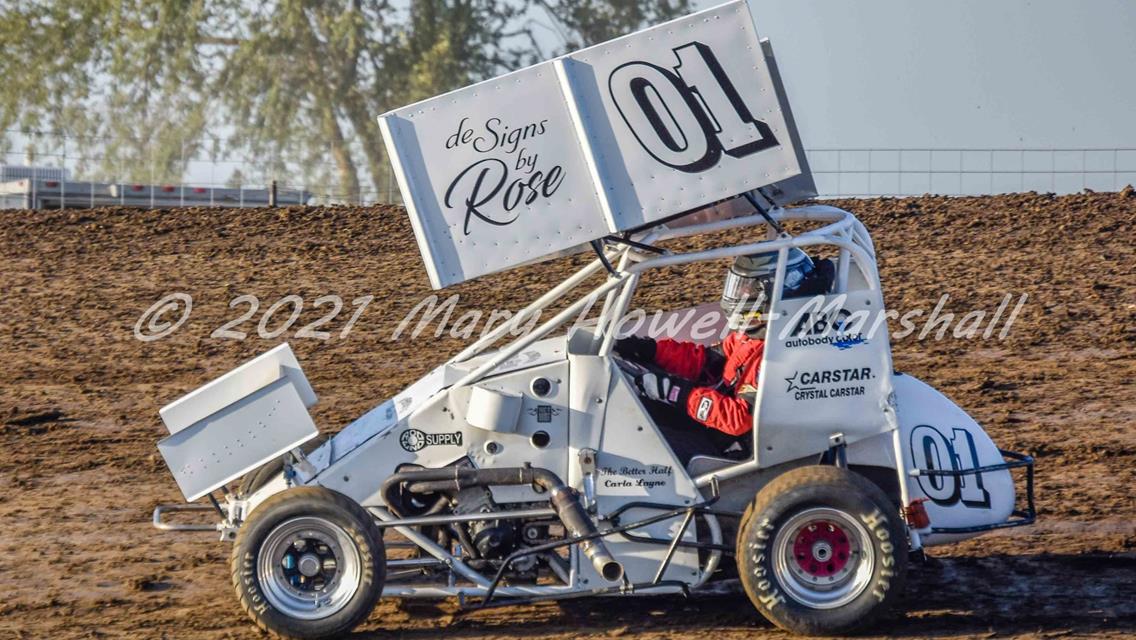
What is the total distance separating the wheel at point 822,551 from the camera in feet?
22.6

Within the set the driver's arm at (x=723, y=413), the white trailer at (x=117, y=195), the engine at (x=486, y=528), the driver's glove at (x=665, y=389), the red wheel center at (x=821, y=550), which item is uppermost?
the white trailer at (x=117, y=195)

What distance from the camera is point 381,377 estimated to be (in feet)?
43.3

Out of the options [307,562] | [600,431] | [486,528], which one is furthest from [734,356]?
[307,562]

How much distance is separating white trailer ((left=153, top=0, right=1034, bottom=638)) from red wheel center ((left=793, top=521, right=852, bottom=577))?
0.6 inches

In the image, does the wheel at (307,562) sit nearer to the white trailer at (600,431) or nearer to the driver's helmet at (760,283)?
the white trailer at (600,431)

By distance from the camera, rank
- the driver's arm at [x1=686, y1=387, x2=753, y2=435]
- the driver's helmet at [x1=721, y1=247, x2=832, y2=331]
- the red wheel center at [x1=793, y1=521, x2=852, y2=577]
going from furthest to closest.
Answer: the driver's helmet at [x1=721, y1=247, x2=832, y2=331] < the driver's arm at [x1=686, y1=387, x2=753, y2=435] < the red wheel center at [x1=793, y1=521, x2=852, y2=577]

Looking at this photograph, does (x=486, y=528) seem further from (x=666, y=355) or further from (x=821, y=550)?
(x=821, y=550)

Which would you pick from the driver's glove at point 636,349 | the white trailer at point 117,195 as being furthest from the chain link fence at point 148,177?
the driver's glove at point 636,349

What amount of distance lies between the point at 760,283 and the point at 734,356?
1.32ft

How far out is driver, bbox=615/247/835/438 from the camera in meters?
7.26

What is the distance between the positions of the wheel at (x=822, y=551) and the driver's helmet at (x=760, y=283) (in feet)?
2.94

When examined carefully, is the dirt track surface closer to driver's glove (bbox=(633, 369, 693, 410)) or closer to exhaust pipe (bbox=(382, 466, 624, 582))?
exhaust pipe (bbox=(382, 466, 624, 582))

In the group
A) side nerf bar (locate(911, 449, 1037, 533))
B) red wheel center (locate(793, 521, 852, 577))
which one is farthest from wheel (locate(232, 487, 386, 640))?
side nerf bar (locate(911, 449, 1037, 533))

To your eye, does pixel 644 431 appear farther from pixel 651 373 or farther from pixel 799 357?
pixel 799 357
